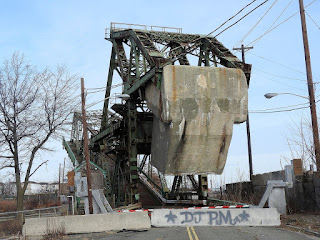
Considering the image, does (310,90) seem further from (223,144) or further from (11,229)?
(11,229)

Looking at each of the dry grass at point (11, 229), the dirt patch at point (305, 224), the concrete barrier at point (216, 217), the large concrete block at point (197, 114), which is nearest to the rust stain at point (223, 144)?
the large concrete block at point (197, 114)

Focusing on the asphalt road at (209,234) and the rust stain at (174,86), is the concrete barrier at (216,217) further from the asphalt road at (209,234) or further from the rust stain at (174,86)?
the rust stain at (174,86)

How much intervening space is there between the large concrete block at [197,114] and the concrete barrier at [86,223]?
16.4 ft

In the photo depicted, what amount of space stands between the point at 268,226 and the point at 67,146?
1374 inches

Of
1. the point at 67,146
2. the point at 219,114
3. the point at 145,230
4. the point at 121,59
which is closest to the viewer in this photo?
the point at 145,230

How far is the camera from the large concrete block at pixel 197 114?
19.4 meters

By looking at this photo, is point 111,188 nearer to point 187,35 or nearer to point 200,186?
point 200,186

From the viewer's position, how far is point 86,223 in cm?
1588

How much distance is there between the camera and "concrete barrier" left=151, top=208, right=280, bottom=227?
52.8ft

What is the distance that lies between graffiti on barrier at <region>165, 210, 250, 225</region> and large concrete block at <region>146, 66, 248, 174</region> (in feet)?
14.7

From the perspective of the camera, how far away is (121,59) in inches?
1120

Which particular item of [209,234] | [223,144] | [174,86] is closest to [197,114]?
[174,86]

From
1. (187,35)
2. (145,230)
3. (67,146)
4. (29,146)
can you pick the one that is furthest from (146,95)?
(67,146)

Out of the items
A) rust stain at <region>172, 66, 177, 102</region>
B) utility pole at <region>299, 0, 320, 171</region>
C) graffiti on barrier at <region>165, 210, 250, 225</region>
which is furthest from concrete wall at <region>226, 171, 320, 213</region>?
rust stain at <region>172, 66, 177, 102</region>
